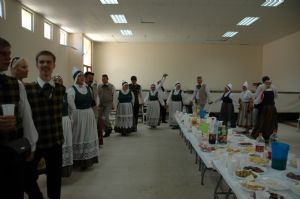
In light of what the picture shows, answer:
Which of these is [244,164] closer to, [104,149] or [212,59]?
[104,149]

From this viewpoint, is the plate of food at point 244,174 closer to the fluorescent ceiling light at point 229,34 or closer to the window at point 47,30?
the window at point 47,30

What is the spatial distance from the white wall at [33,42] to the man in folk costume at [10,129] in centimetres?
544

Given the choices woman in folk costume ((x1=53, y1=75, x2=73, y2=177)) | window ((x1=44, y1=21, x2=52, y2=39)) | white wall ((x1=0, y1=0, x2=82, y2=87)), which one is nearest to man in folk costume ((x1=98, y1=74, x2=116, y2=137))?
white wall ((x1=0, y1=0, x2=82, y2=87))

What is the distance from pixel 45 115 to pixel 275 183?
181cm

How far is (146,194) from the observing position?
10.4 feet

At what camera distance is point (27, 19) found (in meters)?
7.70

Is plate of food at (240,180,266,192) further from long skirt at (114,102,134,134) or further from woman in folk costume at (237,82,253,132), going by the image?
woman in folk costume at (237,82,253,132)

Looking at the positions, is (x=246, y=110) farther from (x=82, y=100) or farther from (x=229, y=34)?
(x=82, y=100)

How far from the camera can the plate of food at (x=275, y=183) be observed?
5.67 ft

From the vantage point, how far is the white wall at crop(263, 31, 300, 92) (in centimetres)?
991

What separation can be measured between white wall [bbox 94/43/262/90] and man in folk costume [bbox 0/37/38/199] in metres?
11.3

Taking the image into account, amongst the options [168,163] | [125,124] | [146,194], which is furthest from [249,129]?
[146,194]

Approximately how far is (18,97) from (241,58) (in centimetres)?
1286

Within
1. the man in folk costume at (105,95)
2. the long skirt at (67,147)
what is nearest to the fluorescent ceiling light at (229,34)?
the man in folk costume at (105,95)
